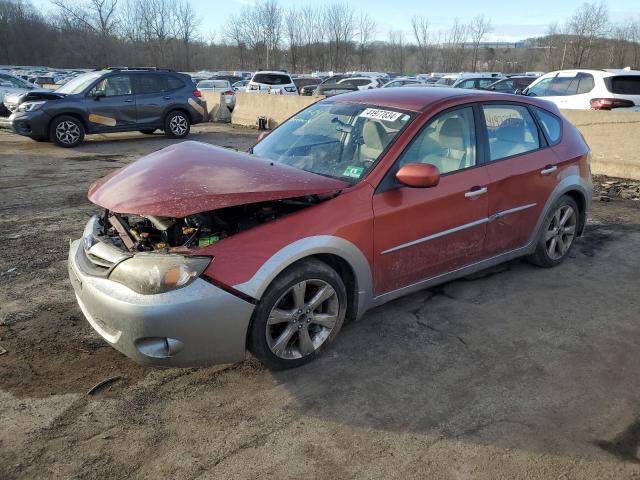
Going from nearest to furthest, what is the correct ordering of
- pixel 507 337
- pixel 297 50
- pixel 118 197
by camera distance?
pixel 118 197 → pixel 507 337 → pixel 297 50

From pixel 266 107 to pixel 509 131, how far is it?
43.7 ft

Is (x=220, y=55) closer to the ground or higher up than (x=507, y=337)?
higher up

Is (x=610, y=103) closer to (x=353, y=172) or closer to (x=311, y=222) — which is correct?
(x=353, y=172)

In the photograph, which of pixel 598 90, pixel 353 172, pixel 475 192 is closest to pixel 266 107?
pixel 598 90

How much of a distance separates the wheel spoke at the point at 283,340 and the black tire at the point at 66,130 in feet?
37.2

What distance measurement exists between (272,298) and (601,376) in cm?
215

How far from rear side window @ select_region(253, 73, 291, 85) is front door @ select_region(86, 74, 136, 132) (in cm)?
927

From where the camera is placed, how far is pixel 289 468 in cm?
254

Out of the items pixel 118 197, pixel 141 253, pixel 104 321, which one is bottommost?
pixel 104 321

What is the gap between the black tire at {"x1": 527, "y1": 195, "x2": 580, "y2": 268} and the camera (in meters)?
4.84

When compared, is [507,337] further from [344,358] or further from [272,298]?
[272,298]

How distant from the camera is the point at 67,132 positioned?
12.5 meters

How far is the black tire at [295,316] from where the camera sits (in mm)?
3076

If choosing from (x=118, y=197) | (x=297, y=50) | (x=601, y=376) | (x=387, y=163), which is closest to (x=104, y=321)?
(x=118, y=197)
